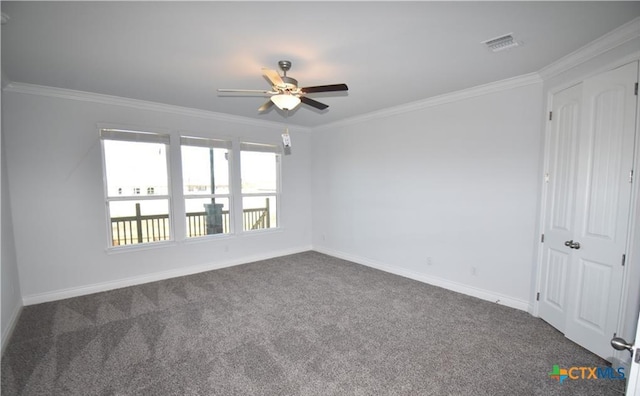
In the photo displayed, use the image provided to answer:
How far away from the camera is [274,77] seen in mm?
2373

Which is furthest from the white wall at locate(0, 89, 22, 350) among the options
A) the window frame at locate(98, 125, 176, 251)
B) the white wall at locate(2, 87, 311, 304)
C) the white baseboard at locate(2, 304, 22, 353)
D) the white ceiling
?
the white ceiling

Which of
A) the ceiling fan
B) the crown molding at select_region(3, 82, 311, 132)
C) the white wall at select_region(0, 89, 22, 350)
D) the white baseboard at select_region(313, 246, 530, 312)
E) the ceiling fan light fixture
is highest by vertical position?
the crown molding at select_region(3, 82, 311, 132)

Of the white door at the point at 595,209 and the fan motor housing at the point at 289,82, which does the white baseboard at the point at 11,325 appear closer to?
the fan motor housing at the point at 289,82

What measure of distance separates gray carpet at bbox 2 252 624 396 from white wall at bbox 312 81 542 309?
48 centimetres

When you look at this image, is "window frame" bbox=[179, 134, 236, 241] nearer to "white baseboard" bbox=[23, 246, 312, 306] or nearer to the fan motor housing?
"white baseboard" bbox=[23, 246, 312, 306]

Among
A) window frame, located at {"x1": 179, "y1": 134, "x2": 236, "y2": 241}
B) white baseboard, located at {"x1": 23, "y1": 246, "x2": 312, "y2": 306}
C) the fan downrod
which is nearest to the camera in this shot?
the fan downrod

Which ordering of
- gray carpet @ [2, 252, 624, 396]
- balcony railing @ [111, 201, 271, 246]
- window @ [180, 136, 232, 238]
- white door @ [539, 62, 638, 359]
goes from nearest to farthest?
gray carpet @ [2, 252, 624, 396] < white door @ [539, 62, 638, 359] < balcony railing @ [111, 201, 271, 246] < window @ [180, 136, 232, 238]

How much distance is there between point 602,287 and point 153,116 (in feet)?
18.4

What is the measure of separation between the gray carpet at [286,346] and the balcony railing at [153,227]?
779mm

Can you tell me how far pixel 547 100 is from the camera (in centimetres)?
293

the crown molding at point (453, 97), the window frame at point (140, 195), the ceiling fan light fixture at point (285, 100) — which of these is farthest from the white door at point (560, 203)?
the window frame at point (140, 195)

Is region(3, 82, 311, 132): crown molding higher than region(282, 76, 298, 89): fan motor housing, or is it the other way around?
region(3, 82, 311, 132): crown molding

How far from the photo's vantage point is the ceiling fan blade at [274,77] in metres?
2.31

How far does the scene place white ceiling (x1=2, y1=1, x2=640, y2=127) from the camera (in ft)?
6.16
